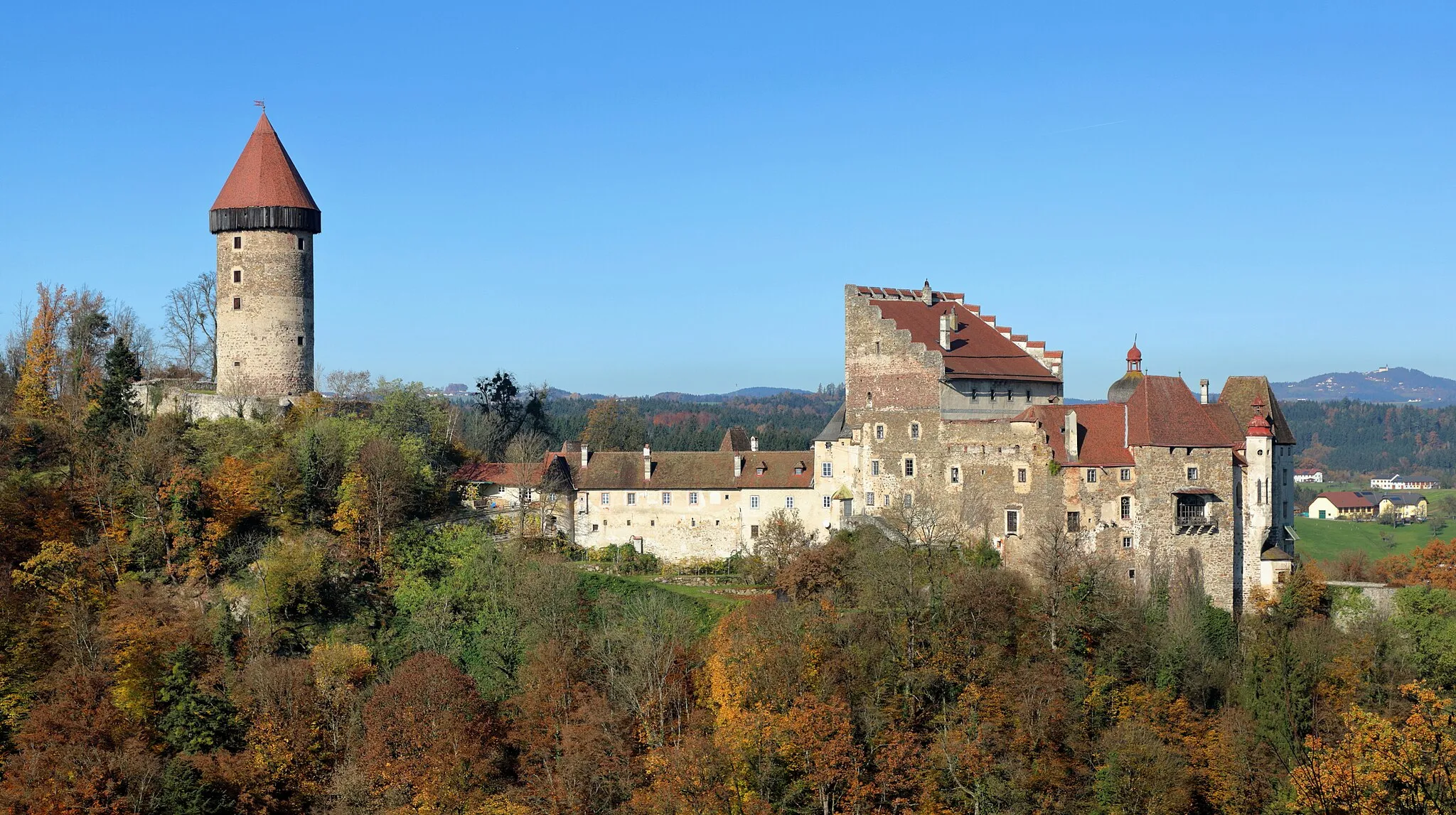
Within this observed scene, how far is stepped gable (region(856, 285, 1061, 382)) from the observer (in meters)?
51.6

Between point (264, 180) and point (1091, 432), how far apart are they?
30.1 metres

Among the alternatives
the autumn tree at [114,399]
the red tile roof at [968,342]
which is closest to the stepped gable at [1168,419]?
the red tile roof at [968,342]

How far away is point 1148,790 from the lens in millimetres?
39625

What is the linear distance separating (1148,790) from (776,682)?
1018cm

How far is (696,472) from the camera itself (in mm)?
54750

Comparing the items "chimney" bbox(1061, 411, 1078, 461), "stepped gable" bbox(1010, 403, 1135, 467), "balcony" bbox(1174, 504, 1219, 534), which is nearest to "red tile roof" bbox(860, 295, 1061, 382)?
"stepped gable" bbox(1010, 403, 1135, 467)

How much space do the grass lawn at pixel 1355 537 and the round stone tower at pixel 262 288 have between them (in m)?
53.2

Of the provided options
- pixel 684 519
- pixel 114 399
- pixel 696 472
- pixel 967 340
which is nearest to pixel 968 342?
pixel 967 340

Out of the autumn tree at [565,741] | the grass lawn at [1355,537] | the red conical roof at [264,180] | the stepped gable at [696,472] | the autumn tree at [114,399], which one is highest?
the red conical roof at [264,180]

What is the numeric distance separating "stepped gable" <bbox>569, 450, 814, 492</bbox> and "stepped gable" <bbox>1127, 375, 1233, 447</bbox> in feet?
38.8

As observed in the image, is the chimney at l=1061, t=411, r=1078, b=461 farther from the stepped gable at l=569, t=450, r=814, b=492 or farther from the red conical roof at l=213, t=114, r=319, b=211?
the red conical roof at l=213, t=114, r=319, b=211

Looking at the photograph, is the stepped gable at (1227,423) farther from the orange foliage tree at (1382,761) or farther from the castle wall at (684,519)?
the castle wall at (684,519)

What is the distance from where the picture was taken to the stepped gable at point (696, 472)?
5391 centimetres

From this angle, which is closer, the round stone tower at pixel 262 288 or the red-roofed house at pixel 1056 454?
the red-roofed house at pixel 1056 454
